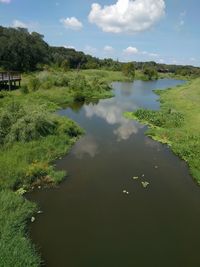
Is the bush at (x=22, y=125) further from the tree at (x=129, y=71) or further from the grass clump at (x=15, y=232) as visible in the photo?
the tree at (x=129, y=71)

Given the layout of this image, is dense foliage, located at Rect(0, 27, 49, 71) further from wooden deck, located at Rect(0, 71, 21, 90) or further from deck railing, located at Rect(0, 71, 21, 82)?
wooden deck, located at Rect(0, 71, 21, 90)

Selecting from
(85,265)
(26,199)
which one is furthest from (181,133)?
(85,265)

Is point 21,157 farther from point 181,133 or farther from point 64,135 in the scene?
point 181,133

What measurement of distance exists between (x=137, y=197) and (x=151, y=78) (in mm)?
106300

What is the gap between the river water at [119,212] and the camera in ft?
37.9

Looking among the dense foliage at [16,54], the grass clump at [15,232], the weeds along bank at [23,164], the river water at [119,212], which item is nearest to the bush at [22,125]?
the weeds along bank at [23,164]

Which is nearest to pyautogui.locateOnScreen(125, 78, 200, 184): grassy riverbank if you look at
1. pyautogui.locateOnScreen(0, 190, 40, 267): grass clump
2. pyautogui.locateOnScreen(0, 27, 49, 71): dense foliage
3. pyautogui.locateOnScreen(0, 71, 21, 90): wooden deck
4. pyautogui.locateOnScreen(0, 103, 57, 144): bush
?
pyautogui.locateOnScreen(0, 103, 57, 144): bush

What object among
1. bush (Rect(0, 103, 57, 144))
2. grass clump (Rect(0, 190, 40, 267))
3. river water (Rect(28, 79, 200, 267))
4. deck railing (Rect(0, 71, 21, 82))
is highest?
deck railing (Rect(0, 71, 21, 82))

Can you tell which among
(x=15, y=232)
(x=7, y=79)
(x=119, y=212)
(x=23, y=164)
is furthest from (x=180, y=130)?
(x=7, y=79)

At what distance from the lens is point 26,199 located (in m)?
14.9

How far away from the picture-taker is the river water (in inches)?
455

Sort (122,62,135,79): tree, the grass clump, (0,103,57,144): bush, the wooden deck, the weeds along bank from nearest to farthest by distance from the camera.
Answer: the grass clump
the weeds along bank
(0,103,57,144): bush
the wooden deck
(122,62,135,79): tree

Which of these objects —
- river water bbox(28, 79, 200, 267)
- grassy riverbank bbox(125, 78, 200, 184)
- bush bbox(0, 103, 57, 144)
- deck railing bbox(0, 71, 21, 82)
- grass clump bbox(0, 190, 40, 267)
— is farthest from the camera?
deck railing bbox(0, 71, 21, 82)

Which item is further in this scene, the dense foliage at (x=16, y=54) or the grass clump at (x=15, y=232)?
the dense foliage at (x=16, y=54)
